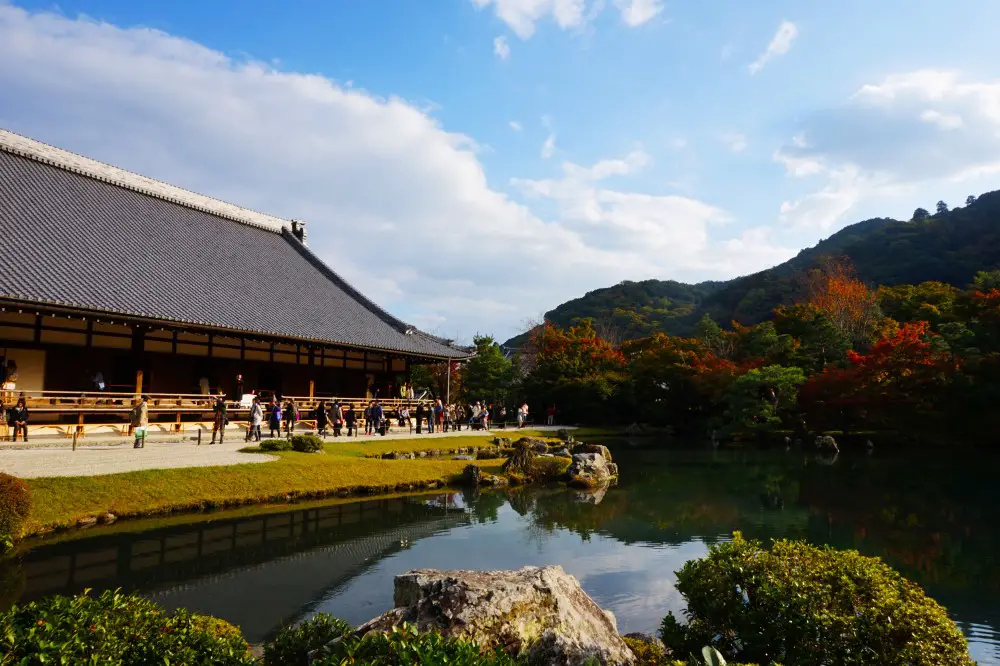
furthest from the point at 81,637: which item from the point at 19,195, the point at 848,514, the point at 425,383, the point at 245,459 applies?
the point at 425,383

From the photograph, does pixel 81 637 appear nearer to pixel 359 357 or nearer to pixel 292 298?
pixel 292 298


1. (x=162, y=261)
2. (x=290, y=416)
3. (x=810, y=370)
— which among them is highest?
(x=162, y=261)

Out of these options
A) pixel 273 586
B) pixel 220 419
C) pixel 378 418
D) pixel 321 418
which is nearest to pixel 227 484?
pixel 273 586

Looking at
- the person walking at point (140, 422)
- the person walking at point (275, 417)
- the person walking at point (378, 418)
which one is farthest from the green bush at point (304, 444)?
the person walking at point (378, 418)

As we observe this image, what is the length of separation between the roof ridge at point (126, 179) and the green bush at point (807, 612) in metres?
29.7

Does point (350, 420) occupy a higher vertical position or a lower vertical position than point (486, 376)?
lower

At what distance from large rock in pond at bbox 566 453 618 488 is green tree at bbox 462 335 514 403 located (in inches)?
1006

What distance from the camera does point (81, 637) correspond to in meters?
3.53

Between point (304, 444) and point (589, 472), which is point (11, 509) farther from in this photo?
point (589, 472)

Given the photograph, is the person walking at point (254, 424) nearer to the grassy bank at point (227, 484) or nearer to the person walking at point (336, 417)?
the grassy bank at point (227, 484)

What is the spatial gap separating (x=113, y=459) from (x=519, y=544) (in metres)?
10.6

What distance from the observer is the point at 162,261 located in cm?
2406

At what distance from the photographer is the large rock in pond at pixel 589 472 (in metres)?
19.8

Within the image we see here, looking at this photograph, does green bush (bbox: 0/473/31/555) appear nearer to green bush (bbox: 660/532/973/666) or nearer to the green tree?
green bush (bbox: 660/532/973/666)
